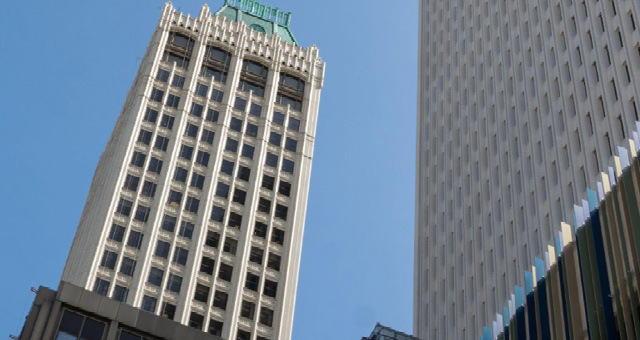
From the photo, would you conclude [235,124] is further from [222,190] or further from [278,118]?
[222,190]

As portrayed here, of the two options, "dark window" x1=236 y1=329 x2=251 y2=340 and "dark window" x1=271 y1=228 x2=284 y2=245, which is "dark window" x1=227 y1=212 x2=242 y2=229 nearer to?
"dark window" x1=271 y1=228 x2=284 y2=245

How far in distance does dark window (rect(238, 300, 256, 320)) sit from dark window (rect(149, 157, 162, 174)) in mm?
15397

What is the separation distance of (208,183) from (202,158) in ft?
11.1

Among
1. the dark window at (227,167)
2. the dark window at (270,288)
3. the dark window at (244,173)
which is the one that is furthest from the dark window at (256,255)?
the dark window at (227,167)

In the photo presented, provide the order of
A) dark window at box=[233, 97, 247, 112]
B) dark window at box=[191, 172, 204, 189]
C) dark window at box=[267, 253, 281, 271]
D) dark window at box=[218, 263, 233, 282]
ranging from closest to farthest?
dark window at box=[218, 263, 233, 282] → dark window at box=[267, 253, 281, 271] → dark window at box=[191, 172, 204, 189] → dark window at box=[233, 97, 247, 112]

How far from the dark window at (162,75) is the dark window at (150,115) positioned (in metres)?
5.01

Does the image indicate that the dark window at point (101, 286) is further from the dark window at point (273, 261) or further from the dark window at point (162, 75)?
the dark window at point (162, 75)

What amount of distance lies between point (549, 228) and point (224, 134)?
4632 centimetres

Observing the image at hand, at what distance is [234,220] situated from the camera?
95.4 m

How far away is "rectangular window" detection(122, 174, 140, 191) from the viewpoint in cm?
9256

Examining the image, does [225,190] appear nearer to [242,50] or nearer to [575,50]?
[242,50]

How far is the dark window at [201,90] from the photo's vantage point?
105m

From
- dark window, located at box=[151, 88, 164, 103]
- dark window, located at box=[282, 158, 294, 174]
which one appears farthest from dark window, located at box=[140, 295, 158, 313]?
dark window, located at box=[151, 88, 164, 103]

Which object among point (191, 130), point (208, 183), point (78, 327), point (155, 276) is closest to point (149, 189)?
point (208, 183)
